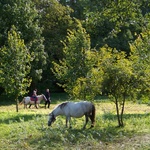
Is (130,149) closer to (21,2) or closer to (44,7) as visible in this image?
(21,2)

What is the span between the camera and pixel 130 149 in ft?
33.0

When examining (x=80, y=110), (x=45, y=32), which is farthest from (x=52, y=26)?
(x=80, y=110)

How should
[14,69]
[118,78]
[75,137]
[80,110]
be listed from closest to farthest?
[75,137], [118,78], [80,110], [14,69]

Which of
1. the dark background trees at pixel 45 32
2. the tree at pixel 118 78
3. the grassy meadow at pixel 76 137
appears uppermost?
the dark background trees at pixel 45 32

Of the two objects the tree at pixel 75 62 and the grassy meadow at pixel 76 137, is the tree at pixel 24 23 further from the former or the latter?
the grassy meadow at pixel 76 137

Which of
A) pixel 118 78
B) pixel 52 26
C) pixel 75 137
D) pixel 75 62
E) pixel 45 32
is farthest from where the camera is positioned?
pixel 52 26

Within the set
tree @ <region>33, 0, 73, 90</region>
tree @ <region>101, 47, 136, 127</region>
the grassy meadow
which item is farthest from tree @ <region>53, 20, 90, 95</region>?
tree @ <region>33, 0, 73, 90</region>

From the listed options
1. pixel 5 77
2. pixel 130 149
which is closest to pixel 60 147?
pixel 130 149

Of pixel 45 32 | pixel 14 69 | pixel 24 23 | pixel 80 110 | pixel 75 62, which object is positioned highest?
pixel 45 32

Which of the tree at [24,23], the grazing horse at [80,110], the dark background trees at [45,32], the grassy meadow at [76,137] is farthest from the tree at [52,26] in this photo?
the grassy meadow at [76,137]

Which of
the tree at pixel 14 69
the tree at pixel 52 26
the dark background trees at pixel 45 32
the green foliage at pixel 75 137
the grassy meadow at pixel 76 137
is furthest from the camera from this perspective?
the tree at pixel 52 26

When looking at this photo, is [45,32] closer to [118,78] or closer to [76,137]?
[118,78]

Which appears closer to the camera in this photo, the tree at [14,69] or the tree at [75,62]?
the tree at [75,62]

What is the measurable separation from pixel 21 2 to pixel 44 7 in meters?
7.55
